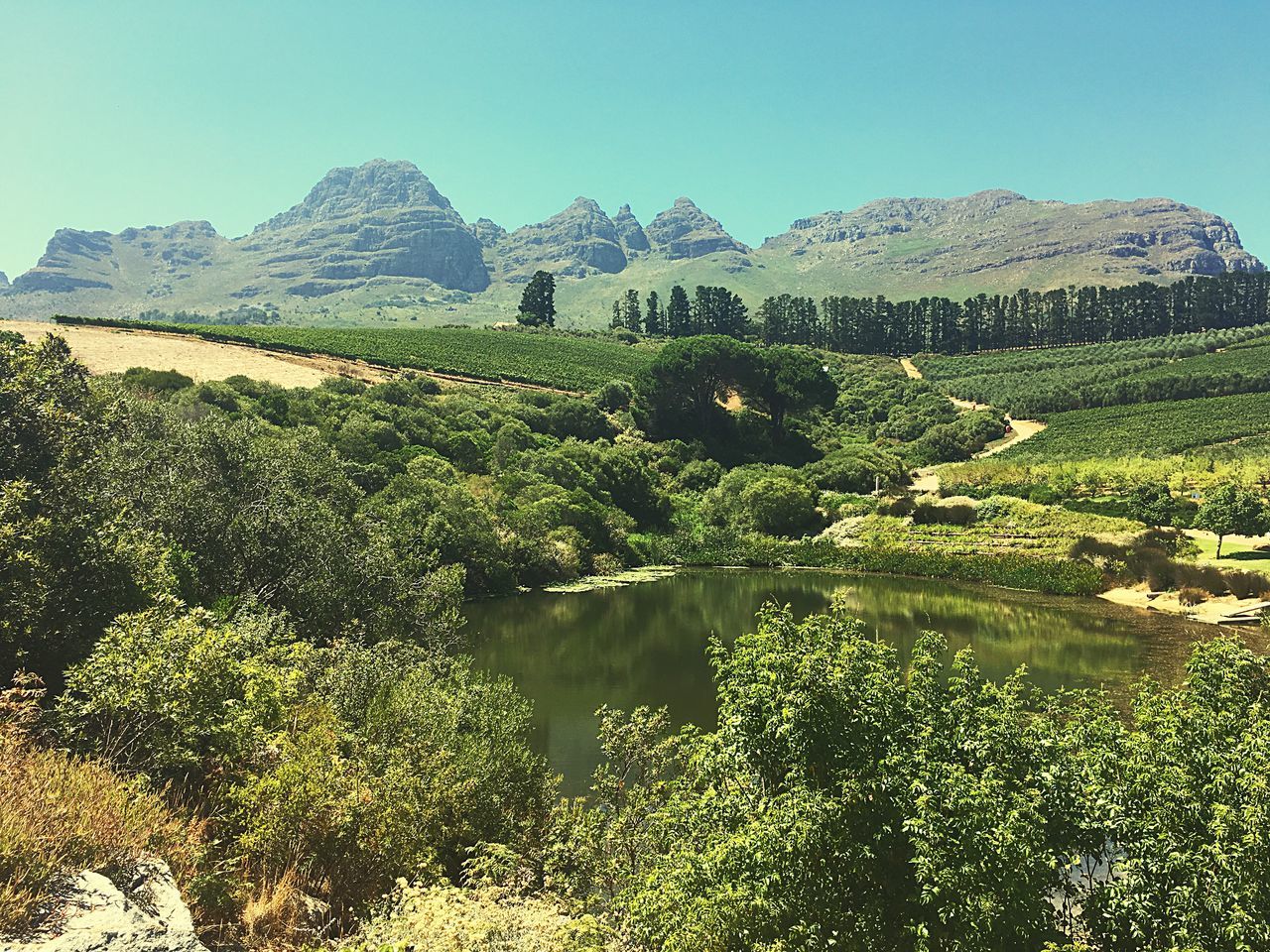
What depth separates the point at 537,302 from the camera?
146250 millimetres

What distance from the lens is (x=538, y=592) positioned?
47.3 meters

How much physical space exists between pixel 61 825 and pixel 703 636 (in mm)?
29979

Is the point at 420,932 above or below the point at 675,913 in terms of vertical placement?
above

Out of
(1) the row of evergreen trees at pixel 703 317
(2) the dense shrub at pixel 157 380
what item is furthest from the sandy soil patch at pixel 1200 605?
(1) the row of evergreen trees at pixel 703 317

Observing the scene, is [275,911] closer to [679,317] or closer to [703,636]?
[703,636]

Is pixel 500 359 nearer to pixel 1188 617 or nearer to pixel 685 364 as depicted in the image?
pixel 685 364

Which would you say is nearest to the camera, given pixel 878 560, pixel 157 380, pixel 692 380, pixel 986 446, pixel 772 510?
pixel 878 560

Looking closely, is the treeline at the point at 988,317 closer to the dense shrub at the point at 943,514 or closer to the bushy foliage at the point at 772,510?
the bushy foliage at the point at 772,510

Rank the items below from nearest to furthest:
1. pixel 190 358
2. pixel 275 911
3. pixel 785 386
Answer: pixel 275 911
pixel 190 358
pixel 785 386

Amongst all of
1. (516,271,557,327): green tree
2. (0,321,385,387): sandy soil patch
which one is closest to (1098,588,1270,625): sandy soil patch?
(0,321,385,387): sandy soil patch

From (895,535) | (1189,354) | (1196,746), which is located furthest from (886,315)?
(1196,746)

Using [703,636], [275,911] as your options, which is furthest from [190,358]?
[275,911]

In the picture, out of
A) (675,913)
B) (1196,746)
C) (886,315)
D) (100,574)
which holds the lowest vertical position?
(675,913)

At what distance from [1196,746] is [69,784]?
14094 millimetres
